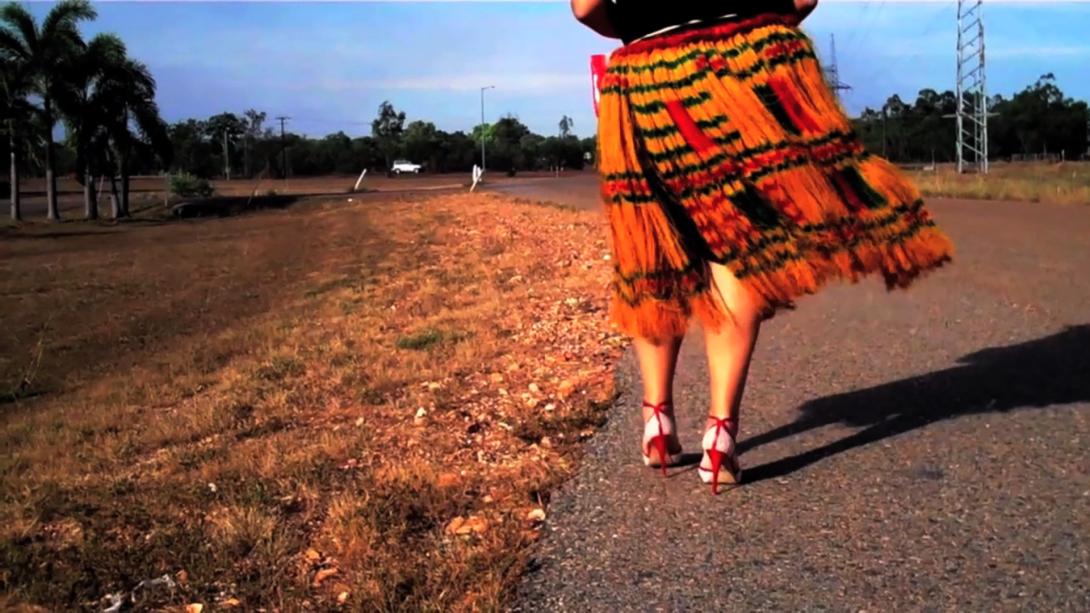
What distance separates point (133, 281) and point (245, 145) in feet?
309

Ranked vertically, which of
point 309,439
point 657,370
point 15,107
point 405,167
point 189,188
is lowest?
point 309,439

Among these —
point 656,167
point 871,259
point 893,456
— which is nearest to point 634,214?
point 656,167

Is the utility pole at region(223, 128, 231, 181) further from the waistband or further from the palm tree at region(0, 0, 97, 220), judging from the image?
the waistband

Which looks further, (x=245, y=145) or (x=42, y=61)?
(x=245, y=145)

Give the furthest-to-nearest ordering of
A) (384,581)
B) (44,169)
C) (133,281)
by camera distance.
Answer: (44,169) < (133,281) < (384,581)

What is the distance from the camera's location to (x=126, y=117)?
4341 centimetres

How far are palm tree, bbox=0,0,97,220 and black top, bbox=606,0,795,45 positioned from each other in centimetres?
3920

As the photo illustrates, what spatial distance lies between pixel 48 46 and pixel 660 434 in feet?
131

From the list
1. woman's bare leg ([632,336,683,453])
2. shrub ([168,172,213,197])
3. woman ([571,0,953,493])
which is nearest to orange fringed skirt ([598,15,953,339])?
woman ([571,0,953,493])

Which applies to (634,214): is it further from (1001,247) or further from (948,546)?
(1001,247)

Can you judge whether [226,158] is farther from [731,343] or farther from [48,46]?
[731,343]

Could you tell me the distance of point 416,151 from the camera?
106 m

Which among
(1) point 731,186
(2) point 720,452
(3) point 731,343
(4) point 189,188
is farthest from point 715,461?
(4) point 189,188

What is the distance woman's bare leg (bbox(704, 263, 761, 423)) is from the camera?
3.20 metres
